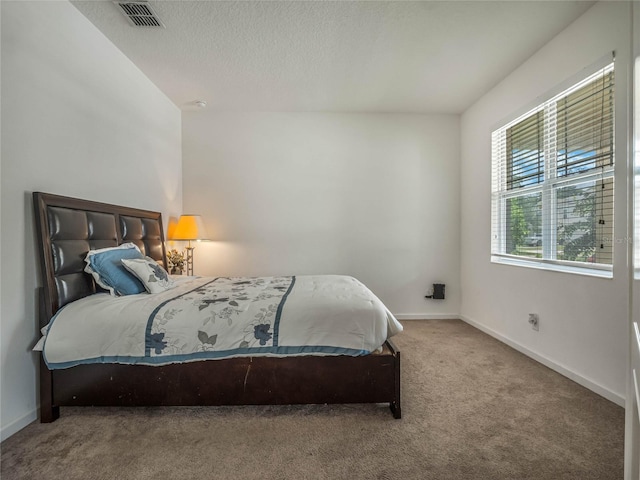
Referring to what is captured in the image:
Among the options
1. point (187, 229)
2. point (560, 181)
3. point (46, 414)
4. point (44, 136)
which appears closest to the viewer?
Answer: point (46, 414)

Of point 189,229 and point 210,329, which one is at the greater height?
point 189,229

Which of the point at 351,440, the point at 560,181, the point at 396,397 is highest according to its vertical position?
the point at 560,181

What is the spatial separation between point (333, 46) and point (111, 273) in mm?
2404

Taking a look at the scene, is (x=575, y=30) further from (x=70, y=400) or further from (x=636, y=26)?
(x=70, y=400)

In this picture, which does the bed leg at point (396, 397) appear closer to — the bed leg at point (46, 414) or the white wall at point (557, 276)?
the white wall at point (557, 276)

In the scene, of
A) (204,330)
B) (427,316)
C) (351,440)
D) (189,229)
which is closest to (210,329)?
(204,330)

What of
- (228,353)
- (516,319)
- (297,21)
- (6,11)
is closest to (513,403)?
(516,319)

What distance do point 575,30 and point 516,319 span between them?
7.76 feet

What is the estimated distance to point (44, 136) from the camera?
189 centimetres

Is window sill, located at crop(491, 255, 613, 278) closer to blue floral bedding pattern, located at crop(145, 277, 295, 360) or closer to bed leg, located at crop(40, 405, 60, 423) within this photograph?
blue floral bedding pattern, located at crop(145, 277, 295, 360)

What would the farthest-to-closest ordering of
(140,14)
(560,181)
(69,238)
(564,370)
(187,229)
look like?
1. (187,229)
2. (560,181)
3. (564,370)
4. (140,14)
5. (69,238)

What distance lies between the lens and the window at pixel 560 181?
6.86ft

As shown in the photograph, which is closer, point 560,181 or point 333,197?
point 560,181

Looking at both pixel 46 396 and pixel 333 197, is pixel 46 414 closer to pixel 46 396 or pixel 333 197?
pixel 46 396
